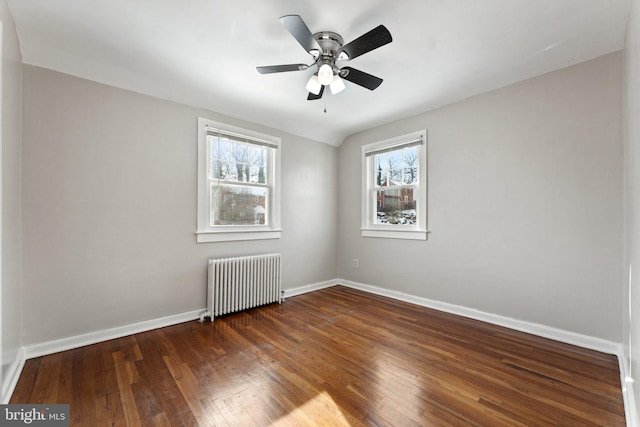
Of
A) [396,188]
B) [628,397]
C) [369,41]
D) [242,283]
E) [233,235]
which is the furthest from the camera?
[396,188]

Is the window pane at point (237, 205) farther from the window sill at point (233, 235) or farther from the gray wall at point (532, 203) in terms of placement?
the gray wall at point (532, 203)

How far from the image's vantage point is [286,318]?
10.3ft

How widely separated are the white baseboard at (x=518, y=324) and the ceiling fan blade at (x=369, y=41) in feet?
9.62

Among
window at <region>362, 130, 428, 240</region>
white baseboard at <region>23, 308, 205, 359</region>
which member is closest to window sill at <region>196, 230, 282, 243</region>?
white baseboard at <region>23, 308, 205, 359</region>

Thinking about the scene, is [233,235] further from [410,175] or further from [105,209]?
[410,175]

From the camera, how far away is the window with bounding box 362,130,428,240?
3.63 m

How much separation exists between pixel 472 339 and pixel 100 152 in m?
3.97

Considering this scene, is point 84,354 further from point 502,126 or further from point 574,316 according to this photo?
point 502,126

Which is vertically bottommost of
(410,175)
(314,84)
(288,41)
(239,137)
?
(410,175)

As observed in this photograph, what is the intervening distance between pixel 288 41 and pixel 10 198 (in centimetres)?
235

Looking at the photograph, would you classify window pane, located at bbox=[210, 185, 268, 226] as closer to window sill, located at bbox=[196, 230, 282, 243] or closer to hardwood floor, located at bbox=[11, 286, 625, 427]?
window sill, located at bbox=[196, 230, 282, 243]

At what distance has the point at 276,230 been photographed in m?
3.90

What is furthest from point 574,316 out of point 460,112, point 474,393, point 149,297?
point 149,297

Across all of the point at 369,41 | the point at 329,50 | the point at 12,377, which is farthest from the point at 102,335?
the point at 369,41
